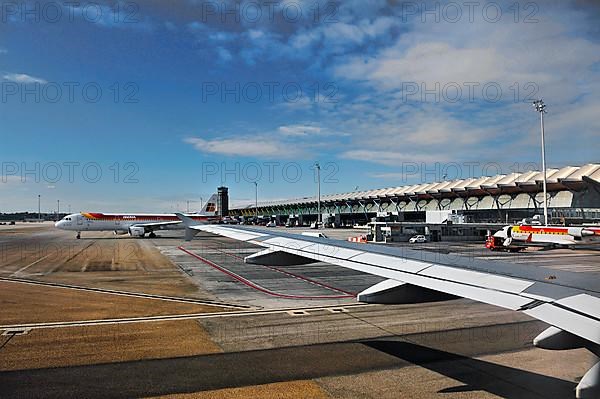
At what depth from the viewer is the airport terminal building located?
208ft

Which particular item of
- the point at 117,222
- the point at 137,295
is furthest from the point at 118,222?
the point at 137,295

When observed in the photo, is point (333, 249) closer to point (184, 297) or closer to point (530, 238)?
Answer: point (184, 297)

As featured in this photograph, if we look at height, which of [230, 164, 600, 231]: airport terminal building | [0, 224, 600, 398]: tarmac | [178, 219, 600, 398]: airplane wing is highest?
[230, 164, 600, 231]: airport terminal building

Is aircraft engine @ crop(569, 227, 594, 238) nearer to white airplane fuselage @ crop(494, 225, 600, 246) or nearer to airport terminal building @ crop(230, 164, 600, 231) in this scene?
white airplane fuselage @ crop(494, 225, 600, 246)

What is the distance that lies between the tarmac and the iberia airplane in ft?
97.5

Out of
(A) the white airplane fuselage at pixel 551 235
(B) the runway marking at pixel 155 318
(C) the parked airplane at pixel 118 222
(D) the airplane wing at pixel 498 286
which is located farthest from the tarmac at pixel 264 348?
(C) the parked airplane at pixel 118 222

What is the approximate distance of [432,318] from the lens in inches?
505

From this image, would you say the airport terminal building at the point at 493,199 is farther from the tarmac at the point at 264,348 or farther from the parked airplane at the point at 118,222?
the tarmac at the point at 264,348

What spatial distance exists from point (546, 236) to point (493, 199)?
128 feet

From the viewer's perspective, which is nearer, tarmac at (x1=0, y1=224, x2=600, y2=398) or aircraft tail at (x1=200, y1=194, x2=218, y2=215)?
tarmac at (x1=0, y1=224, x2=600, y2=398)

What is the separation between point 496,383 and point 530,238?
125 feet

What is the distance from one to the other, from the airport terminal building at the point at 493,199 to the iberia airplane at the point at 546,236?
2016 centimetres

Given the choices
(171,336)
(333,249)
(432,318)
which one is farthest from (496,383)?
(171,336)

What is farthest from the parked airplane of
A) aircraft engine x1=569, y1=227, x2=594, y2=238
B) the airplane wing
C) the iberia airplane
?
the airplane wing
